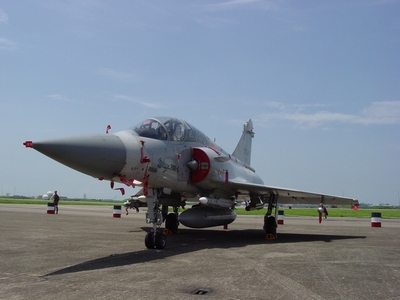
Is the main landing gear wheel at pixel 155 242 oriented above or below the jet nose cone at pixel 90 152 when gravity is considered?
below

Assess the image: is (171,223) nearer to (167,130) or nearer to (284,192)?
(284,192)

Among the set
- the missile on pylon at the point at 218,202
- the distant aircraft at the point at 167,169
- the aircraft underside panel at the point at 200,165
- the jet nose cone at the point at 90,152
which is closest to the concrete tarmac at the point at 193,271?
the missile on pylon at the point at 218,202

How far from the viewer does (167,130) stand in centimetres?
1070

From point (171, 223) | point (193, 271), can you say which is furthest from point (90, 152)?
point (171, 223)

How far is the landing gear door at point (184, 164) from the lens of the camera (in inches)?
436

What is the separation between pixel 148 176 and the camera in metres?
9.75

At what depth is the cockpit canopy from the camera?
399 inches

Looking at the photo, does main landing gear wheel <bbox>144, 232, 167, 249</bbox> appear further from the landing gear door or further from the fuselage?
the landing gear door

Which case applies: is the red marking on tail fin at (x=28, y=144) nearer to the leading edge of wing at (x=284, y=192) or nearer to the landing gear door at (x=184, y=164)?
the landing gear door at (x=184, y=164)

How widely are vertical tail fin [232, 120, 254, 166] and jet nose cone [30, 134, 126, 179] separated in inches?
449

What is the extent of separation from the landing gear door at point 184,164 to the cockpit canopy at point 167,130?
334mm

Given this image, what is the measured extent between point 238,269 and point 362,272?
1949 millimetres

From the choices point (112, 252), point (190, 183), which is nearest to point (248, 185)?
point (190, 183)

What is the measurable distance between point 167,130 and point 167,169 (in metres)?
1.02
